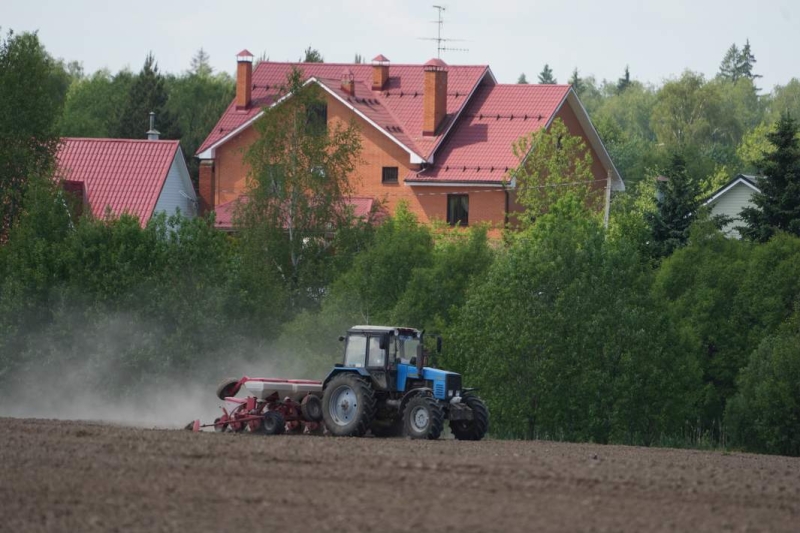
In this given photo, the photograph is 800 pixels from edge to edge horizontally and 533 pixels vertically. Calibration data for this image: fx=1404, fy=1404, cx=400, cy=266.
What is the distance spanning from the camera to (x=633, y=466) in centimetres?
2256

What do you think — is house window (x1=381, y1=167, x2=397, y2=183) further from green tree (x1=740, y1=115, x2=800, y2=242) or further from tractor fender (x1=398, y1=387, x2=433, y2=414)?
tractor fender (x1=398, y1=387, x2=433, y2=414)

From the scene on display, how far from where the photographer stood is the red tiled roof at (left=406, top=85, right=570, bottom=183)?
201 ft

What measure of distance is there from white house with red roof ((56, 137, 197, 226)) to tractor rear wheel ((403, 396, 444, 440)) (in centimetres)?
2935

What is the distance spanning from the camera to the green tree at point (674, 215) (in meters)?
51.1

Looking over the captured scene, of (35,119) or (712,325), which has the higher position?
(35,119)

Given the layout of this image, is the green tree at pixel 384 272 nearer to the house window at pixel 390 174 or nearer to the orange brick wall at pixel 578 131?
the house window at pixel 390 174

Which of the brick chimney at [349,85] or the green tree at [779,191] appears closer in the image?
the green tree at [779,191]

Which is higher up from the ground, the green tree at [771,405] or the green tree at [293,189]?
the green tree at [293,189]

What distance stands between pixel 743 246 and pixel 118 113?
4948cm

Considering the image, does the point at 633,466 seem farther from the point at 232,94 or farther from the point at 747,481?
the point at 232,94

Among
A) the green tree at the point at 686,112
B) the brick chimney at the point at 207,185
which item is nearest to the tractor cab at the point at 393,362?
the brick chimney at the point at 207,185

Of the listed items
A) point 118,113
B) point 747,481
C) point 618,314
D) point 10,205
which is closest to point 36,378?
point 10,205

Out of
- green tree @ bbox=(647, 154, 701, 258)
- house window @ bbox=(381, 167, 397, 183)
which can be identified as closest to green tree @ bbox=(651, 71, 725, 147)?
house window @ bbox=(381, 167, 397, 183)

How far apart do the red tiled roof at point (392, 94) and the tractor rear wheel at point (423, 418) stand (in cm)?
3474
